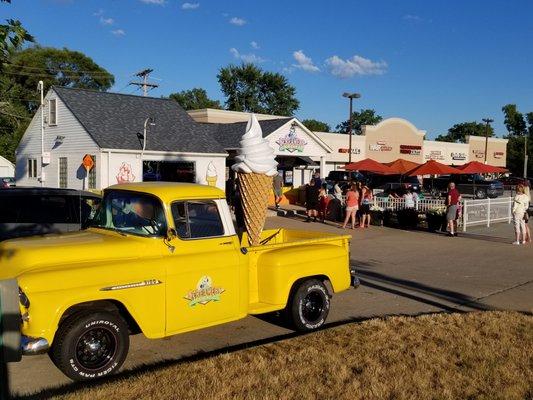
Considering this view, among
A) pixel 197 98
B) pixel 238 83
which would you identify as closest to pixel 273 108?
pixel 238 83

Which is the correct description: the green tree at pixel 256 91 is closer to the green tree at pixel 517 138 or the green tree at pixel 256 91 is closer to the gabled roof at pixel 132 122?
the green tree at pixel 517 138

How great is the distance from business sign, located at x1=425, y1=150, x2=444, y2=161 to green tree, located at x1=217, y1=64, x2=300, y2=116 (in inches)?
1275

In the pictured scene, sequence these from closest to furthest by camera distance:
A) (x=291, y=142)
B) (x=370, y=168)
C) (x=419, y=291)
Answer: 1. (x=419, y=291)
2. (x=370, y=168)
3. (x=291, y=142)

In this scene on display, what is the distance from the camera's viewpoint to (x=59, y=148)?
25.3 metres

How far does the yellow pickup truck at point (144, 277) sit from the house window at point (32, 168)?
2310 centimetres

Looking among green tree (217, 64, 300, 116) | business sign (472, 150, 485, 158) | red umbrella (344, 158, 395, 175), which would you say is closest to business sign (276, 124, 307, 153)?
red umbrella (344, 158, 395, 175)

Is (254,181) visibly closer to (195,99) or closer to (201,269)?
(201,269)

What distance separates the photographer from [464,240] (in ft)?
52.4

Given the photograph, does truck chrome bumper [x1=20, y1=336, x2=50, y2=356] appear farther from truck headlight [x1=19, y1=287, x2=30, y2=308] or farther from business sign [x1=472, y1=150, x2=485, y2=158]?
business sign [x1=472, y1=150, x2=485, y2=158]

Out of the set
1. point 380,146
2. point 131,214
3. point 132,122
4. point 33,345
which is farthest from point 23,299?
point 380,146

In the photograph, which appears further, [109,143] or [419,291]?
[109,143]

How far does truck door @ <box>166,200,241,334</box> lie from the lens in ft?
18.1

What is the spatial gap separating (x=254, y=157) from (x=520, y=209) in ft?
32.7

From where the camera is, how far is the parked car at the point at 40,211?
8406 mm
